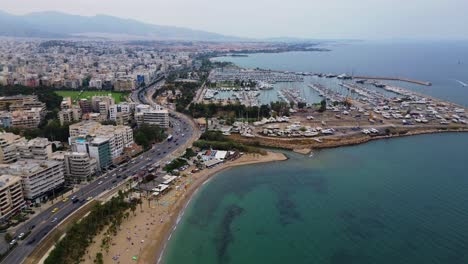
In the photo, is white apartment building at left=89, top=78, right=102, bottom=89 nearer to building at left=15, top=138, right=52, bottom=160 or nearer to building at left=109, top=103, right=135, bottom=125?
building at left=109, top=103, right=135, bottom=125

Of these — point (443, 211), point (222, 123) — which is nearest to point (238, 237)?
point (443, 211)

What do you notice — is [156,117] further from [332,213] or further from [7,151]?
[332,213]

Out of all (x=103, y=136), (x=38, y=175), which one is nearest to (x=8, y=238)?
(x=38, y=175)

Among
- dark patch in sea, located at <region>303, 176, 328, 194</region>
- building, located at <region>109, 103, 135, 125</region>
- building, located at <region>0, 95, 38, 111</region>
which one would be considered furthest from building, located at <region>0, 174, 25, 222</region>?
building, located at <region>0, 95, 38, 111</region>

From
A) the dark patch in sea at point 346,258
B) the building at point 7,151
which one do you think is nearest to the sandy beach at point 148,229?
the dark patch in sea at point 346,258

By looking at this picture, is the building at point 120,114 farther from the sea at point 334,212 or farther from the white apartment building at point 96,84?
the white apartment building at point 96,84

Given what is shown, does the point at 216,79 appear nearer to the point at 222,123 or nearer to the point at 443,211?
the point at 222,123
